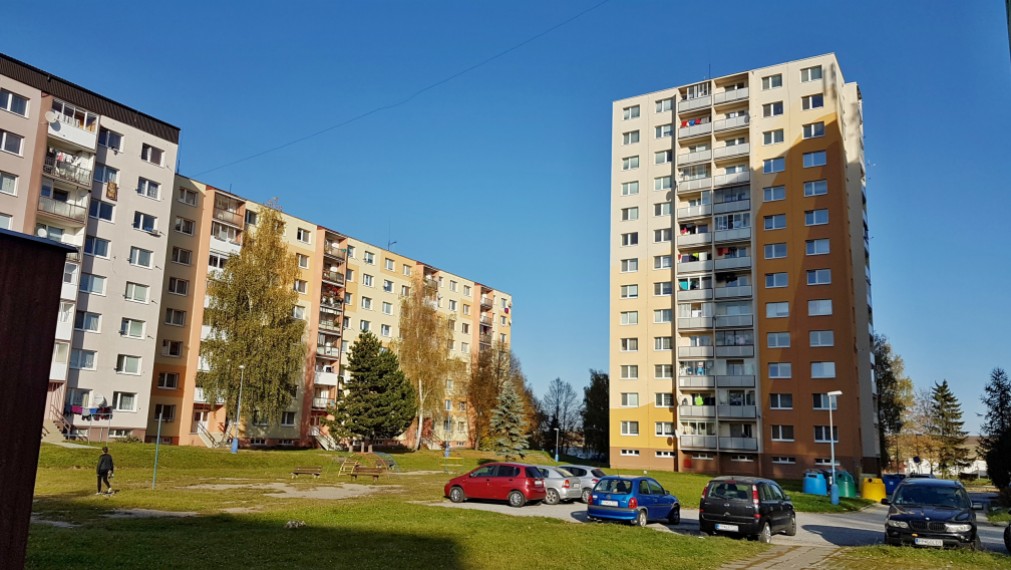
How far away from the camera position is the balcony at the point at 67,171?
46500 millimetres

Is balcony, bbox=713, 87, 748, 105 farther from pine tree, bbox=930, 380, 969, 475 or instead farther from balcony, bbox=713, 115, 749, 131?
pine tree, bbox=930, 380, 969, 475

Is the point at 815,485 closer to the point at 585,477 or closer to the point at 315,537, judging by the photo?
the point at 585,477

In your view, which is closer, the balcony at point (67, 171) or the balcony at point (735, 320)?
the balcony at point (67, 171)

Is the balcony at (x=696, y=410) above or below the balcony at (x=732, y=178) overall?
below

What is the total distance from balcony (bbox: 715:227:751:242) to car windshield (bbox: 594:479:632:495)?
4275 cm

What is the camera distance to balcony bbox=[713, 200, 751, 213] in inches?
2410

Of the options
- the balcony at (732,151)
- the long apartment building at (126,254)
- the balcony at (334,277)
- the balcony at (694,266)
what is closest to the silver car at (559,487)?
the long apartment building at (126,254)

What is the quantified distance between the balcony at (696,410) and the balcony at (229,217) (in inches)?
1632

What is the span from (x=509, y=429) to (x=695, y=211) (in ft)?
84.4

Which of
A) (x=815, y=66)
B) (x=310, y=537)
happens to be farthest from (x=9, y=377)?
(x=815, y=66)

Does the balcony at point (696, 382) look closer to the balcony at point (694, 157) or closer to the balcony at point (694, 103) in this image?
the balcony at point (694, 157)

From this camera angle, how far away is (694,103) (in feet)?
213

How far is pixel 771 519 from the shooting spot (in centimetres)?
1997

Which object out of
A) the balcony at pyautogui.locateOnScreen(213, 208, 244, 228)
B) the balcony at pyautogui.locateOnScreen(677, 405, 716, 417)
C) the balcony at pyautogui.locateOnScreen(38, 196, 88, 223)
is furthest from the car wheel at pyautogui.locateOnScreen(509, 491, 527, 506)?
the balcony at pyautogui.locateOnScreen(213, 208, 244, 228)
